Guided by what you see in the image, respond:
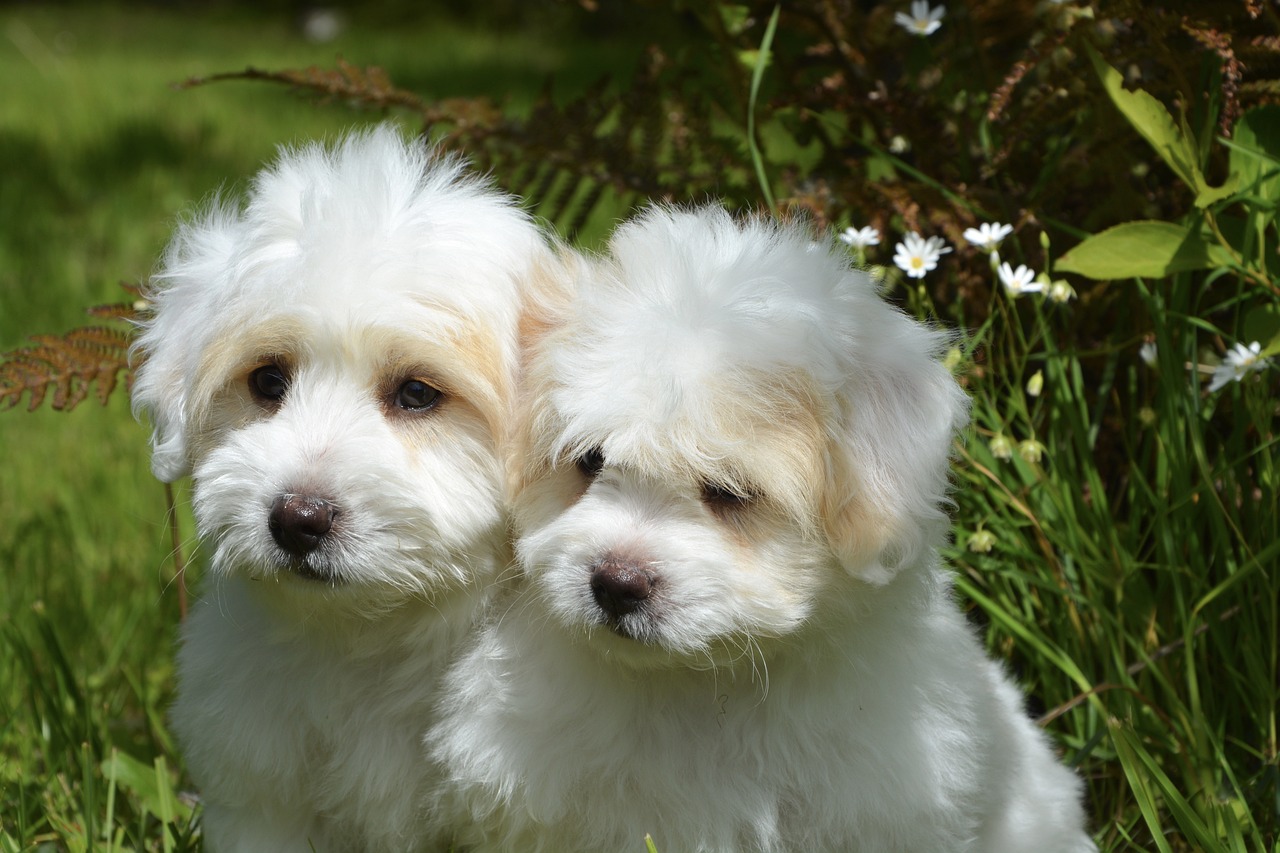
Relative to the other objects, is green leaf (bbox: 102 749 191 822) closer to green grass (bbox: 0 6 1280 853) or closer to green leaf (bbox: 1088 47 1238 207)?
green grass (bbox: 0 6 1280 853)

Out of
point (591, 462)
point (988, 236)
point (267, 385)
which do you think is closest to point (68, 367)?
point (267, 385)

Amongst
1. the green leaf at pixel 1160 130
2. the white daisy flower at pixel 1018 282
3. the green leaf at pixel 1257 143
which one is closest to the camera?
the green leaf at pixel 1160 130

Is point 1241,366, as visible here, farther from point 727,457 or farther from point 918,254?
point 727,457

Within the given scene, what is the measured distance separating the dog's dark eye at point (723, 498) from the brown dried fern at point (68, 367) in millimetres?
1506

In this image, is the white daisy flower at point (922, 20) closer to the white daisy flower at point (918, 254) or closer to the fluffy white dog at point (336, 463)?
the white daisy flower at point (918, 254)

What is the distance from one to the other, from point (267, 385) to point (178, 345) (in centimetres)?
25

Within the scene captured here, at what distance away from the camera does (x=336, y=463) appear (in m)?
2.32

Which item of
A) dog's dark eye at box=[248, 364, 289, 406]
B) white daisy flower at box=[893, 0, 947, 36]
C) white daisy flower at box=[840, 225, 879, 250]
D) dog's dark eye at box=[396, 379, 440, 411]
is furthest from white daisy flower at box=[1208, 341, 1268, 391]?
dog's dark eye at box=[248, 364, 289, 406]

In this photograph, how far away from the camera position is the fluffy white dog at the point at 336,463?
234cm

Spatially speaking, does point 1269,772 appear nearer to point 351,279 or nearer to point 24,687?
point 351,279

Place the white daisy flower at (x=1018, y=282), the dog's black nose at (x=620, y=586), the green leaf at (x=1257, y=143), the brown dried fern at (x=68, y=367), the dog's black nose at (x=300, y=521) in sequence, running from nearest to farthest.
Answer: the dog's black nose at (x=620, y=586) < the dog's black nose at (x=300, y=521) < the green leaf at (x=1257, y=143) < the white daisy flower at (x=1018, y=282) < the brown dried fern at (x=68, y=367)

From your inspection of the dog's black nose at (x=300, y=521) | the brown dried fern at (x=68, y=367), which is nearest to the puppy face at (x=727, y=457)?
the dog's black nose at (x=300, y=521)

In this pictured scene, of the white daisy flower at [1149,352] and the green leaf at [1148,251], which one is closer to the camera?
the green leaf at [1148,251]

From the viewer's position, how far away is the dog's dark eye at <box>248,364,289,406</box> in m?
2.52
